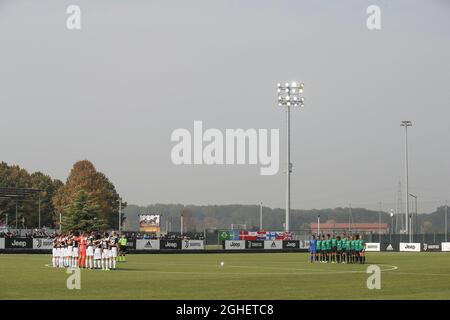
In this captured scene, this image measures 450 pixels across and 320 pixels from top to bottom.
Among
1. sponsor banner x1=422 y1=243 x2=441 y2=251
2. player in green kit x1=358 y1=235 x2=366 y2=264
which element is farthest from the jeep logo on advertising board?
player in green kit x1=358 y1=235 x2=366 y2=264

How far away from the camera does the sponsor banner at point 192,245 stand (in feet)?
256

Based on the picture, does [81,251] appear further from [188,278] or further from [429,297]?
[429,297]

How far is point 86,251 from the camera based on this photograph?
133 ft

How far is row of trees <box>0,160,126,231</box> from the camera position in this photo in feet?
342

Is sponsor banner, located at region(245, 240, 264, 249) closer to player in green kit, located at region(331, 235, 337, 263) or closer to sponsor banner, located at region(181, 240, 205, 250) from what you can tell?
sponsor banner, located at region(181, 240, 205, 250)

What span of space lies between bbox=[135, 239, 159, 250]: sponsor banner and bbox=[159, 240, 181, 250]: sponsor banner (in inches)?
20.9

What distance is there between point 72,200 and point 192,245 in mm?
33825

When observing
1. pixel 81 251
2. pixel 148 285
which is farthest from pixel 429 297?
pixel 81 251

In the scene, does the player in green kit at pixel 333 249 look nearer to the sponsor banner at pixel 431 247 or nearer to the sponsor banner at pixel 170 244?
the sponsor banner at pixel 170 244

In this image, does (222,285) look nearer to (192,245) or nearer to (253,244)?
(192,245)

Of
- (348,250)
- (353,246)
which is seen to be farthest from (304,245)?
(353,246)

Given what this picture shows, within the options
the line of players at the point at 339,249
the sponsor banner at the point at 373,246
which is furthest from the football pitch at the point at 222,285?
the sponsor banner at the point at 373,246
